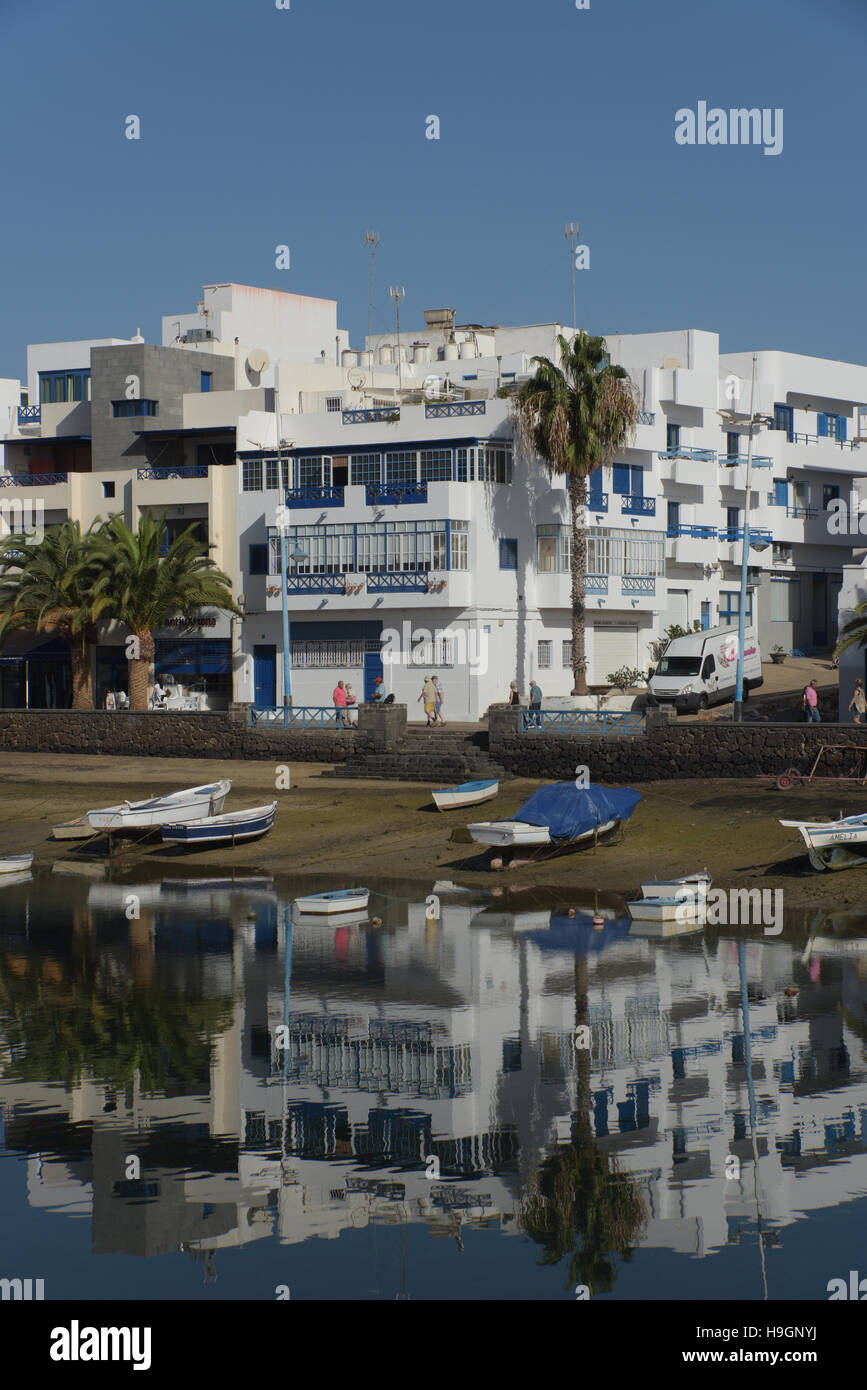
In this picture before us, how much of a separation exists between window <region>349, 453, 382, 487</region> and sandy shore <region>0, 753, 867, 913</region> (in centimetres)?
1415

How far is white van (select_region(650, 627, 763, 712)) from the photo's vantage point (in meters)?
52.8

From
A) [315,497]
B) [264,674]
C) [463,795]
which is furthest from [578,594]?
[463,795]

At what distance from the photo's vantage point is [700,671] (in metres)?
53.2

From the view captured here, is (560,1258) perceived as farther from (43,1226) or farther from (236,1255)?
(43,1226)

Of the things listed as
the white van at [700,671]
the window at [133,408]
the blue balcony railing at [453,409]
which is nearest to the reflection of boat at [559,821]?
the white van at [700,671]

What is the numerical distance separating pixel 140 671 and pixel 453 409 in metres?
15.2

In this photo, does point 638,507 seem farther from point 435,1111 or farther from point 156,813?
point 435,1111

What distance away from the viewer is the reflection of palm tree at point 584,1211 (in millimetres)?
14930

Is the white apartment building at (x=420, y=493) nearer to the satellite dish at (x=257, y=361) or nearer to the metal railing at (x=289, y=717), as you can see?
the satellite dish at (x=257, y=361)

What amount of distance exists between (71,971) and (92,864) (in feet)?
43.6

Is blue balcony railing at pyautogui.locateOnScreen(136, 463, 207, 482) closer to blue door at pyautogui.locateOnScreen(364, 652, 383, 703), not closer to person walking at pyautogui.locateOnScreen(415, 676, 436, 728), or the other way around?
blue door at pyautogui.locateOnScreen(364, 652, 383, 703)

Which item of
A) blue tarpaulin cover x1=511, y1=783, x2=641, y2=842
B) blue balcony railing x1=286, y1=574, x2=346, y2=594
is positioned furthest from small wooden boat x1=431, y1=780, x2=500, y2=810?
blue balcony railing x1=286, y1=574, x2=346, y2=594
